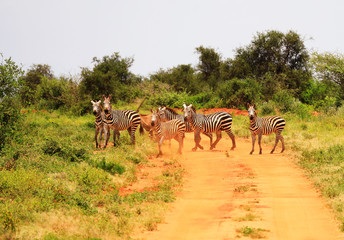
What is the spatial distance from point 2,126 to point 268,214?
9.36m

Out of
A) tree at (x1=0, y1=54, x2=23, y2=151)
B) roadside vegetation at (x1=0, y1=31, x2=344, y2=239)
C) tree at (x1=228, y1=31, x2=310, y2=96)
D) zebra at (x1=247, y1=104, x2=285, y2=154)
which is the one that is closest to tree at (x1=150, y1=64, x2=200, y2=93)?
tree at (x1=228, y1=31, x2=310, y2=96)

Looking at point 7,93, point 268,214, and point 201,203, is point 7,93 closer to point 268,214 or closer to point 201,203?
point 201,203

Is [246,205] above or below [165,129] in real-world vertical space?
below

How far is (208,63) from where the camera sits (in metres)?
52.1

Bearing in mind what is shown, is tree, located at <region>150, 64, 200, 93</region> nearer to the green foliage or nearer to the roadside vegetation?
the green foliage

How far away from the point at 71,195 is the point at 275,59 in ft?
116

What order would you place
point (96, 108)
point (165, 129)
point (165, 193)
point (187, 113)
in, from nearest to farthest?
point (165, 193)
point (165, 129)
point (96, 108)
point (187, 113)

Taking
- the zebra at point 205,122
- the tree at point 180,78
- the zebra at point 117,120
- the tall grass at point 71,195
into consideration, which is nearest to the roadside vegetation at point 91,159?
the tall grass at point 71,195

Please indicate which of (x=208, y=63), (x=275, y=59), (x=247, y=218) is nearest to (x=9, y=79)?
(x=247, y=218)

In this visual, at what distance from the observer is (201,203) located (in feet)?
32.0

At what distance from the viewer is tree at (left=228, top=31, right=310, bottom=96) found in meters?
40.9

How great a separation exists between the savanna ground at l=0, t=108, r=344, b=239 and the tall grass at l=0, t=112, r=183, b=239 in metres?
0.02

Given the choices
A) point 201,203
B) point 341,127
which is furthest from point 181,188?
point 341,127

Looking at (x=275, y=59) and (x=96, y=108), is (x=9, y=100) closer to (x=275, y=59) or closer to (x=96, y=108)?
(x=96, y=108)
